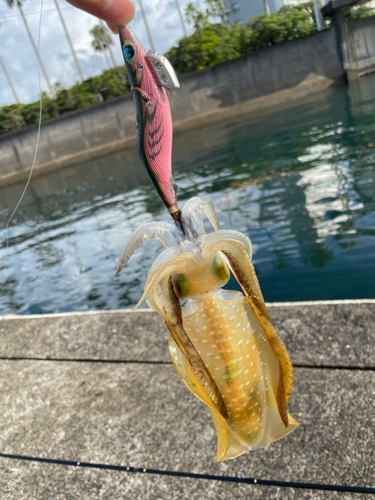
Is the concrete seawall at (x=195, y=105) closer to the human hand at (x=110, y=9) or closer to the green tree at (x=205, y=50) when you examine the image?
the green tree at (x=205, y=50)

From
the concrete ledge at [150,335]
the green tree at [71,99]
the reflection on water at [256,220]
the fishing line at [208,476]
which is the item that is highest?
the green tree at [71,99]

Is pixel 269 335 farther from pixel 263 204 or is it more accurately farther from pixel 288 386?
pixel 263 204

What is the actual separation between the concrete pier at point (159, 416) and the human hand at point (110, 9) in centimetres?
203

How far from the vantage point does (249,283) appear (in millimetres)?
1135

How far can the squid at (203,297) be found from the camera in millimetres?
1005

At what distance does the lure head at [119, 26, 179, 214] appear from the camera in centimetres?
98

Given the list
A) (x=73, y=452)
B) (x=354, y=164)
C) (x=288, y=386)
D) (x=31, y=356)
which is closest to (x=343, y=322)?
(x=288, y=386)

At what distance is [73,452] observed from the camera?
7.82ft

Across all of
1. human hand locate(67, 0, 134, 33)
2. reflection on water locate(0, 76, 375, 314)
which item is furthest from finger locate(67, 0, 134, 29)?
reflection on water locate(0, 76, 375, 314)

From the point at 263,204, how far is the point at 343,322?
188 inches

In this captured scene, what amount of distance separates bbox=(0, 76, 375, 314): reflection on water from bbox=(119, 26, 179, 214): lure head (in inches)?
143

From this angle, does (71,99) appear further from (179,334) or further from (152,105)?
(179,334)

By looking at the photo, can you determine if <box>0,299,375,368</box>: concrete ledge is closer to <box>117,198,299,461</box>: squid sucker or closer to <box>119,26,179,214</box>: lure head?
<box>117,198,299,461</box>: squid sucker

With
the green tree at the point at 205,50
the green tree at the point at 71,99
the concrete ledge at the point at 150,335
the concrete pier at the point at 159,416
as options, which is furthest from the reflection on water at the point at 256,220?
the green tree at the point at 71,99
